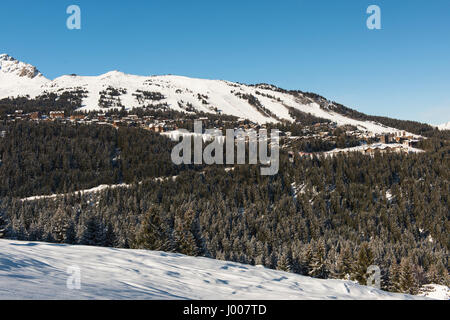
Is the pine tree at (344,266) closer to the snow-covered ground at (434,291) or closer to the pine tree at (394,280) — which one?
the pine tree at (394,280)

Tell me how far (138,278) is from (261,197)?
484 ft

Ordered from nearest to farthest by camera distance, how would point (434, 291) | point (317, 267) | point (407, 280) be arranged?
point (407, 280)
point (317, 267)
point (434, 291)

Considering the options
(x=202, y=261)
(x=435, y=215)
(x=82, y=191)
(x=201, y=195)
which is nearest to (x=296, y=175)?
(x=201, y=195)

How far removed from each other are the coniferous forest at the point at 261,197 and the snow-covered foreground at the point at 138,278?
49.8 meters

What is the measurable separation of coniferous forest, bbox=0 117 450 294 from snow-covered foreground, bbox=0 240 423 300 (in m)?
49.8

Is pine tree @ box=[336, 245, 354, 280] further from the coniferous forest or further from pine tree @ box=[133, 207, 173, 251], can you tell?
pine tree @ box=[133, 207, 173, 251]

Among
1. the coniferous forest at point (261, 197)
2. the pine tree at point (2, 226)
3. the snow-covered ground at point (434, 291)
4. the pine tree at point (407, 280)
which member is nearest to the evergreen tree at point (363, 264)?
the pine tree at point (407, 280)

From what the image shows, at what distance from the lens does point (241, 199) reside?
15788 centimetres

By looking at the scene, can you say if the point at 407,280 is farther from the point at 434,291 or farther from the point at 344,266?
the point at 434,291

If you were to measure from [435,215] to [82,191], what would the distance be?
16816 cm

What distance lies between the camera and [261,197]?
15762 centimetres

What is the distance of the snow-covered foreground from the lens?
9867mm

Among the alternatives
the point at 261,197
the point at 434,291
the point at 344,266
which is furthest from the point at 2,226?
the point at 261,197
